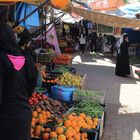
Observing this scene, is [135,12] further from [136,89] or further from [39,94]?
[39,94]

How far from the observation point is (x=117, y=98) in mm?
10195

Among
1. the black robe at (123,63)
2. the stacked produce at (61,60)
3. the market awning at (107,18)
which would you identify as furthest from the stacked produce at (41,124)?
the black robe at (123,63)

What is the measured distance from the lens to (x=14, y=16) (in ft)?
34.2

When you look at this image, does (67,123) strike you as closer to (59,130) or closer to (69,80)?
(59,130)

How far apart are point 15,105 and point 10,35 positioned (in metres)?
0.64

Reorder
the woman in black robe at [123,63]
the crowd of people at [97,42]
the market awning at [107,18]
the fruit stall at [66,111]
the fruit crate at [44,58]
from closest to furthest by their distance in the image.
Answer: the fruit stall at [66,111], the market awning at [107,18], the fruit crate at [44,58], the woman in black robe at [123,63], the crowd of people at [97,42]

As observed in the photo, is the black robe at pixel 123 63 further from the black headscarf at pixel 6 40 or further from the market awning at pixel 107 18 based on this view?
the black headscarf at pixel 6 40

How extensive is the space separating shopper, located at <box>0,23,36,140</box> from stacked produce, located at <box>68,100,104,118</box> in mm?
3282

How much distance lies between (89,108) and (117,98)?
135 inches

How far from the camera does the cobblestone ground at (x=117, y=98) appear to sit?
7.32 meters

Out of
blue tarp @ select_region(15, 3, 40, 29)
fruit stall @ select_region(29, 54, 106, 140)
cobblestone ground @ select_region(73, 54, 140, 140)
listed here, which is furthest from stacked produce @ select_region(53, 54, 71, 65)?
fruit stall @ select_region(29, 54, 106, 140)

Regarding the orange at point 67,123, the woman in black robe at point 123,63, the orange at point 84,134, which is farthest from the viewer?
the woman in black robe at point 123,63

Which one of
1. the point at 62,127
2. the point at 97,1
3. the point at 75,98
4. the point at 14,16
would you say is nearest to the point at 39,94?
the point at 75,98

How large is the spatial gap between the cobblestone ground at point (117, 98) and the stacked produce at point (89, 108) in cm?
50
